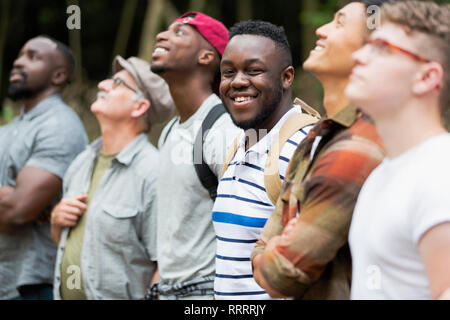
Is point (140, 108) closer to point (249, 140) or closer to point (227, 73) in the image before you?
point (227, 73)

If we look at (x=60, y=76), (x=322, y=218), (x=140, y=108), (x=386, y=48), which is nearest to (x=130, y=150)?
(x=140, y=108)

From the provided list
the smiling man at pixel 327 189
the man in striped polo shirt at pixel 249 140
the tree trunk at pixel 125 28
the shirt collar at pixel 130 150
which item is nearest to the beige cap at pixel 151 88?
the shirt collar at pixel 130 150

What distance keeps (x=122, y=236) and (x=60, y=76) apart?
1.56 meters

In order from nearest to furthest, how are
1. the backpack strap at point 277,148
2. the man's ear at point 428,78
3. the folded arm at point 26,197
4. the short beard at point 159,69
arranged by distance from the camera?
the man's ear at point 428,78
the backpack strap at point 277,148
the short beard at point 159,69
the folded arm at point 26,197

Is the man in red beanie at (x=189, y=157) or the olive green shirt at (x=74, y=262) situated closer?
the man in red beanie at (x=189, y=157)

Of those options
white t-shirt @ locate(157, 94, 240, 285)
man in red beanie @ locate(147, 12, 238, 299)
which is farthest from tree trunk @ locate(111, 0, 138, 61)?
white t-shirt @ locate(157, 94, 240, 285)

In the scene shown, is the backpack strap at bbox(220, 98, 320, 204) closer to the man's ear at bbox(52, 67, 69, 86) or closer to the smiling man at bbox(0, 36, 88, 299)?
the smiling man at bbox(0, 36, 88, 299)

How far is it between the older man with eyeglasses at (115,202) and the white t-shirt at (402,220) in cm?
Answer: 211

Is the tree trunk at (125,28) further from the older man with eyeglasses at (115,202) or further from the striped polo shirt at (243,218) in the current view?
the striped polo shirt at (243,218)

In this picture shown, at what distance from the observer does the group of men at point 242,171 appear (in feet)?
5.70

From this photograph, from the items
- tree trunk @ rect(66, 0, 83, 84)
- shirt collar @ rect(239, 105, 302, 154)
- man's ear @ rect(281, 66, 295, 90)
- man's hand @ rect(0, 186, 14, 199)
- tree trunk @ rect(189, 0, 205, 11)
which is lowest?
man's hand @ rect(0, 186, 14, 199)

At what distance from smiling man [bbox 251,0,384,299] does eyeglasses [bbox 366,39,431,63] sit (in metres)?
0.28

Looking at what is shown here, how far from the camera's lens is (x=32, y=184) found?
4125 mm

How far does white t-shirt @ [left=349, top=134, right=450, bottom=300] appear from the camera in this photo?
1.62m
